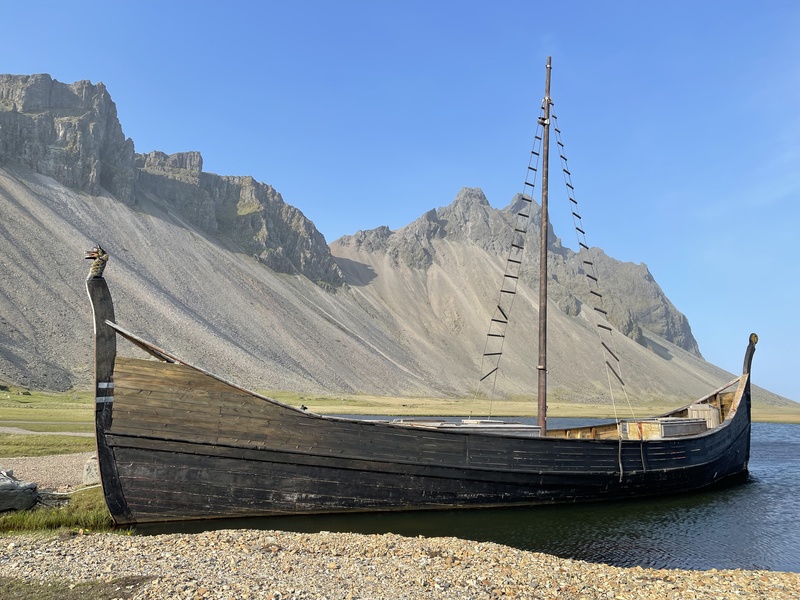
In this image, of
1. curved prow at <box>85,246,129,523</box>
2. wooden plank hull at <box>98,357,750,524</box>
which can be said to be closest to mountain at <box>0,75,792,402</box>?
curved prow at <box>85,246,129,523</box>

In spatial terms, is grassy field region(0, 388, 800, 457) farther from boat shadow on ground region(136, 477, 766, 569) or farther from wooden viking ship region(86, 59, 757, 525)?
boat shadow on ground region(136, 477, 766, 569)

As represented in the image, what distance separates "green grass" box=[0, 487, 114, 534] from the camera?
1281 centimetres

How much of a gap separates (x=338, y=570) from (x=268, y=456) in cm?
496

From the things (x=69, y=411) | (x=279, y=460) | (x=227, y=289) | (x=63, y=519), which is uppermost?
(x=227, y=289)

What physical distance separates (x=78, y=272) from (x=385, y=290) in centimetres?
10187

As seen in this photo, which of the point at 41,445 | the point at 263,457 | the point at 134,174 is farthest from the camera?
the point at 134,174

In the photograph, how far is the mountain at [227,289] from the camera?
269ft

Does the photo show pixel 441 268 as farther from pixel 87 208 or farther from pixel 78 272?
pixel 78 272

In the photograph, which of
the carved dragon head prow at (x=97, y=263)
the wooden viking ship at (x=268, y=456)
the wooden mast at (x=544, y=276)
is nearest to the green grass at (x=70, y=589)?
the wooden viking ship at (x=268, y=456)

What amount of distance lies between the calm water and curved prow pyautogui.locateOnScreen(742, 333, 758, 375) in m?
8.97

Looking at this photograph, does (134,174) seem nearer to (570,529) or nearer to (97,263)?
(97,263)

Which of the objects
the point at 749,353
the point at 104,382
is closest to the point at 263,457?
the point at 104,382

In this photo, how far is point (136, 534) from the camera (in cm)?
1343

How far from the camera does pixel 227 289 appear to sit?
11538 centimetres
